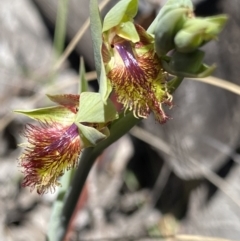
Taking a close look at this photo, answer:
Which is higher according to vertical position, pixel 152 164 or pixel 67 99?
pixel 67 99

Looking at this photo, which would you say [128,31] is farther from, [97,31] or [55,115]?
[55,115]

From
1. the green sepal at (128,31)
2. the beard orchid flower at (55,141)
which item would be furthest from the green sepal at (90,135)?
the green sepal at (128,31)

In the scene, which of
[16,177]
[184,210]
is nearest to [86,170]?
[16,177]

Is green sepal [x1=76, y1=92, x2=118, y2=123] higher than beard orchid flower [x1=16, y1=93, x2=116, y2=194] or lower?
higher

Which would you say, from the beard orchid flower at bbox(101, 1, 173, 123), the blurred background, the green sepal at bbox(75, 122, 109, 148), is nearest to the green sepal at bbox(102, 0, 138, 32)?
the beard orchid flower at bbox(101, 1, 173, 123)

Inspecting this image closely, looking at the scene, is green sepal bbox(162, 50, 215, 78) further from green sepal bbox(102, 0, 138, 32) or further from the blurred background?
the blurred background

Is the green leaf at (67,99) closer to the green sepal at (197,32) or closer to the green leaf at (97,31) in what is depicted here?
the green leaf at (97,31)

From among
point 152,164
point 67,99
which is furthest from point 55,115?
point 152,164
